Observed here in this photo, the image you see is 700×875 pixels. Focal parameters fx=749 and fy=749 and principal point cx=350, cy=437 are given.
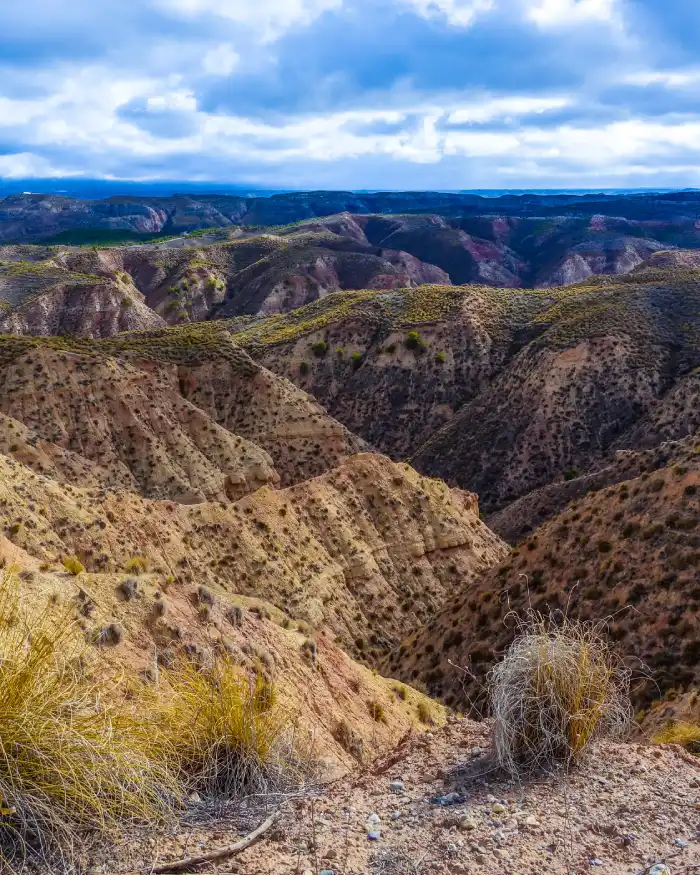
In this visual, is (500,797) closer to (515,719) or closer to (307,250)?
(515,719)

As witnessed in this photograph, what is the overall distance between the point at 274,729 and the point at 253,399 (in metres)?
52.9

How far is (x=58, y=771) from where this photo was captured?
5.64 m

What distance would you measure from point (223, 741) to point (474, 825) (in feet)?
8.06

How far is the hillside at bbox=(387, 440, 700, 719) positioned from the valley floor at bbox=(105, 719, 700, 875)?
1342 cm

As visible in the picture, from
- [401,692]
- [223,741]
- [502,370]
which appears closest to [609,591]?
[401,692]

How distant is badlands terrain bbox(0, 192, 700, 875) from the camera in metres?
6.91

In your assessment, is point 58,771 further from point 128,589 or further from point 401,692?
point 401,692

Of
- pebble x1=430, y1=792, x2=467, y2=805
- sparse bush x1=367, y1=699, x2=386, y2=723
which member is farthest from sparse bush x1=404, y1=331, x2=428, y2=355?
pebble x1=430, y1=792, x2=467, y2=805

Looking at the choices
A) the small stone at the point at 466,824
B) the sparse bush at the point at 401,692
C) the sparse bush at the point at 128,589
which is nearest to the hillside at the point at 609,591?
the sparse bush at the point at 401,692

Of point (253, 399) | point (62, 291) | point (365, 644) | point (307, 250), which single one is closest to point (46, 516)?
point (365, 644)

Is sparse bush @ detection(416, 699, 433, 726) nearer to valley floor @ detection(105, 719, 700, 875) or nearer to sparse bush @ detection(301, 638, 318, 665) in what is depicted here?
sparse bush @ detection(301, 638, 318, 665)

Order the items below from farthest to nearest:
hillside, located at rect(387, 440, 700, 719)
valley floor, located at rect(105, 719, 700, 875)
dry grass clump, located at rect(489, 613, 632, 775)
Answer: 1. hillside, located at rect(387, 440, 700, 719)
2. dry grass clump, located at rect(489, 613, 632, 775)
3. valley floor, located at rect(105, 719, 700, 875)

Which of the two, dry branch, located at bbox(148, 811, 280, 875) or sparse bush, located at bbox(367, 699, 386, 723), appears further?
sparse bush, located at bbox(367, 699, 386, 723)

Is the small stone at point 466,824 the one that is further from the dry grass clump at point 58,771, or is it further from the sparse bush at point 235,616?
the sparse bush at point 235,616
